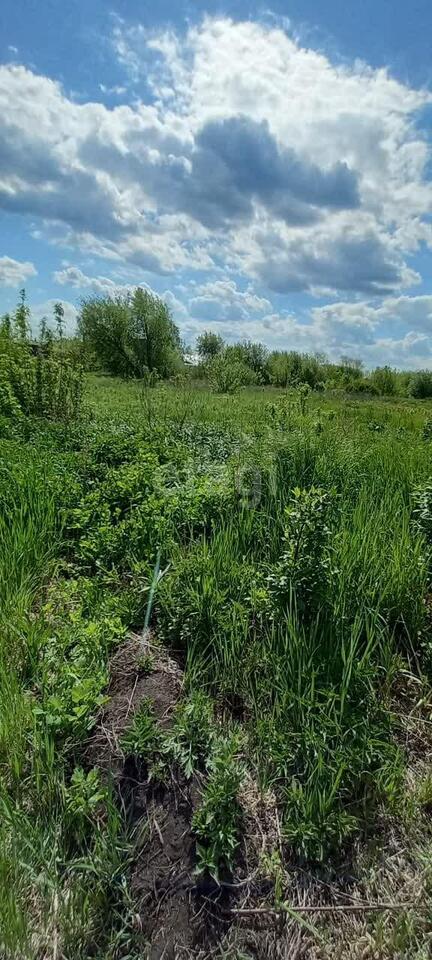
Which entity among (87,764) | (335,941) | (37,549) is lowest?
(335,941)

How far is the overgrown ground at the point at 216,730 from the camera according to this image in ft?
4.85

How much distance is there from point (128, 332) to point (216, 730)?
138 ft

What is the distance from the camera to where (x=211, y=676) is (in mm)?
2295

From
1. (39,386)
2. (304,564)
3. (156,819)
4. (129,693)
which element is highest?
(39,386)

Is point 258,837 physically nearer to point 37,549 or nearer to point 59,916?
point 59,916

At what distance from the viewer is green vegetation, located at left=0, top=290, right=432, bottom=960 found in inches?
62.3

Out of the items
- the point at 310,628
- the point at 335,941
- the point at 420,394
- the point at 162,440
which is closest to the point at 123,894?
the point at 335,941

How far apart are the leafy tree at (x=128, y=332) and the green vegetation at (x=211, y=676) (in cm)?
3848

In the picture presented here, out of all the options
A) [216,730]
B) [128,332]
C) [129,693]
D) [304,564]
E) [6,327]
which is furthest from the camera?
[128,332]

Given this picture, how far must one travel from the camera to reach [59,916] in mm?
1445

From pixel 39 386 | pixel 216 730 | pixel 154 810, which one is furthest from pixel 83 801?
pixel 39 386

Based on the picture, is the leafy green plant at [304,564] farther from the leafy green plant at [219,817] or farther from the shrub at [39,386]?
the shrub at [39,386]

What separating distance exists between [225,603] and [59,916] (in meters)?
→ 1.42

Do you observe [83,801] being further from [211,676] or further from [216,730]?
[211,676]
